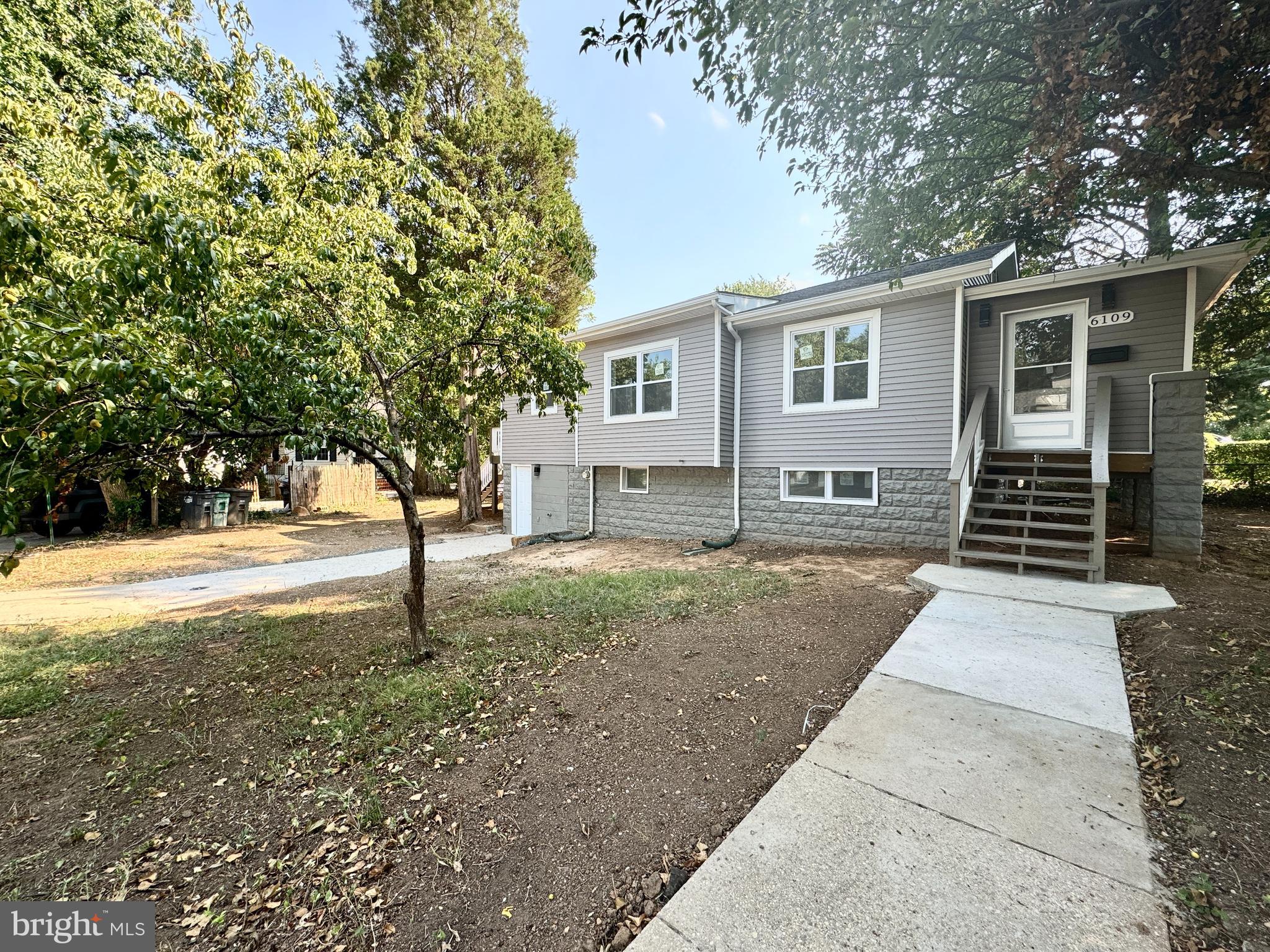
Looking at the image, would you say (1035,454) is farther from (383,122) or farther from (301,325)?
(383,122)

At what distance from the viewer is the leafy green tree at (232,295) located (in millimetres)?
2145

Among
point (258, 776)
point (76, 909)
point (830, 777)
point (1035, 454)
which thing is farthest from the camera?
point (1035, 454)

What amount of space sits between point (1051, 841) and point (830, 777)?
825 mm

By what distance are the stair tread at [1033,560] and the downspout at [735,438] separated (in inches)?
155

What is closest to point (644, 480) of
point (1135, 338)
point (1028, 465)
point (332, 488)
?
point (1028, 465)

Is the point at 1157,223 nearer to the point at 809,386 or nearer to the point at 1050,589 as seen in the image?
the point at 809,386

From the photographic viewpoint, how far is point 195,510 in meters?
12.8

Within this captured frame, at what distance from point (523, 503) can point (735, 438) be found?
6.11 metres

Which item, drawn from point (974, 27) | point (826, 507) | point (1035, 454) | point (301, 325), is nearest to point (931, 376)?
point (1035, 454)

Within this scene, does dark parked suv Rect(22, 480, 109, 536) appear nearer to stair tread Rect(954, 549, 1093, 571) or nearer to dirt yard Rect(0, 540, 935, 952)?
dirt yard Rect(0, 540, 935, 952)

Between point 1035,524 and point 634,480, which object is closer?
point 1035,524

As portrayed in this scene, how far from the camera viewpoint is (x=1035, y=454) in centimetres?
715

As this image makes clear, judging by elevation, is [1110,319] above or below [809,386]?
above

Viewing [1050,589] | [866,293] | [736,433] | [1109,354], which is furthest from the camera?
[736,433]
